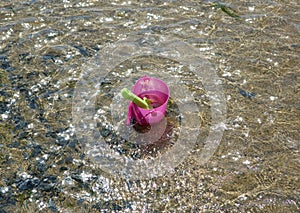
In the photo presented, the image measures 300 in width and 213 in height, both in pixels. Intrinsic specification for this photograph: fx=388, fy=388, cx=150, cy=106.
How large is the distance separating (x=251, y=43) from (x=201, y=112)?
5.32 ft

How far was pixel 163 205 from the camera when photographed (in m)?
3.60

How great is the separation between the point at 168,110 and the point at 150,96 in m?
0.34

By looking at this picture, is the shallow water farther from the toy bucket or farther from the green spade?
the green spade

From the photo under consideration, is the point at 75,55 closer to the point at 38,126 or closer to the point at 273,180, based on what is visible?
the point at 38,126

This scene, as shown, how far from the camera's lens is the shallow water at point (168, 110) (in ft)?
12.2

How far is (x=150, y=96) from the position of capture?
4297 mm

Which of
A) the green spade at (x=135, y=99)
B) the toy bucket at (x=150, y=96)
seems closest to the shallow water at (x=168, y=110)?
the toy bucket at (x=150, y=96)

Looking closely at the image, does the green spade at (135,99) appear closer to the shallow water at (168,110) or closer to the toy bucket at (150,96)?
the toy bucket at (150,96)

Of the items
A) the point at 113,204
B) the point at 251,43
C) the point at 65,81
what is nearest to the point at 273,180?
the point at 113,204

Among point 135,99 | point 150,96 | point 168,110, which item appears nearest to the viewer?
point 135,99

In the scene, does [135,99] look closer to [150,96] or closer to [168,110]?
[150,96]

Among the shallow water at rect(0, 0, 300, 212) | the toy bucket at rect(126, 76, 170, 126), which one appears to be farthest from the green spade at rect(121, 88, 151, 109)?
the shallow water at rect(0, 0, 300, 212)

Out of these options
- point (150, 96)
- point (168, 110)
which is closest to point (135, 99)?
point (150, 96)

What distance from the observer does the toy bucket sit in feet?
13.7
